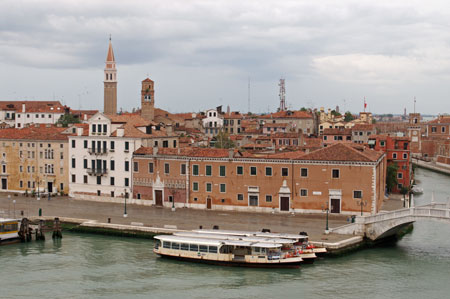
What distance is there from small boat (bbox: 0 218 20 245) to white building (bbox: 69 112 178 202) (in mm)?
9748

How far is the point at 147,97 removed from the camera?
2985 inches

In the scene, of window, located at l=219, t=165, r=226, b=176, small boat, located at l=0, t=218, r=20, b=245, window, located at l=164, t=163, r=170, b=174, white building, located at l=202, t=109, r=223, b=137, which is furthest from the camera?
white building, located at l=202, t=109, r=223, b=137

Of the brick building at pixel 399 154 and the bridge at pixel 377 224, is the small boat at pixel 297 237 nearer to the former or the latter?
the bridge at pixel 377 224

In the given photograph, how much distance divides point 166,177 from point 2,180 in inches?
638

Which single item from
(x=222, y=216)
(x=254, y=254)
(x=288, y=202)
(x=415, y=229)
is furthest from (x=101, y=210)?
(x=415, y=229)

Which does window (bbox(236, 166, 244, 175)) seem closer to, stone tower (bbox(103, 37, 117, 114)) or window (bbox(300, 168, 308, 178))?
window (bbox(300, 168, 308, 178))

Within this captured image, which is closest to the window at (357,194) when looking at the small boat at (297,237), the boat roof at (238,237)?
the small boat at (297,237)

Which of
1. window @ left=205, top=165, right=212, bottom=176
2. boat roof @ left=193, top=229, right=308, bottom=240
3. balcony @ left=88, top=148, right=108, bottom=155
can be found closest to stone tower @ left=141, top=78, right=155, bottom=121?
balcony @ left=88, top=148, right=108, bottom=155

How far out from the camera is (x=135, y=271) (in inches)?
1161

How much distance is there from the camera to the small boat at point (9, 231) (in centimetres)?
3597

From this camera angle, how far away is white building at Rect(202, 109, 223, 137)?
90125mm

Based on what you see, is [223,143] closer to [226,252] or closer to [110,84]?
[110,84]

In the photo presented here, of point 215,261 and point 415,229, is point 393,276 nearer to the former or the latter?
point 215,261

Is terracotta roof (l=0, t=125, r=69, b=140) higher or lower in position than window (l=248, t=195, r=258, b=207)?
higher
